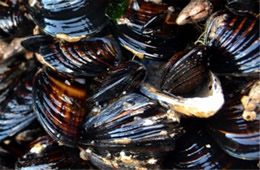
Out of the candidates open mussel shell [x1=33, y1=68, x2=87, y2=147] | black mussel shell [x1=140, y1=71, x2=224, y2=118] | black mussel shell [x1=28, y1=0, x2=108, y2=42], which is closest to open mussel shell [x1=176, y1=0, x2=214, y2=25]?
black mussel shell [x1=140, y1=71, x2=224, y2=118]

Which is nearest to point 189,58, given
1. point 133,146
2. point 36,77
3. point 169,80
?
point 169,80

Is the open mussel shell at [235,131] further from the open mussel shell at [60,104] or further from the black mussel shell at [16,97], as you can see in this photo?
the black mussel shell at [16,97]

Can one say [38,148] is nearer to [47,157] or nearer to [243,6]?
[47,157]

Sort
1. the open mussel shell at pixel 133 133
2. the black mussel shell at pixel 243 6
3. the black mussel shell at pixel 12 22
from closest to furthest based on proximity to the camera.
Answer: the black mussel shell at pixel 243 6 < the open mussel shell at pixel 133 133 < the black mussel shell at pixel 12 22

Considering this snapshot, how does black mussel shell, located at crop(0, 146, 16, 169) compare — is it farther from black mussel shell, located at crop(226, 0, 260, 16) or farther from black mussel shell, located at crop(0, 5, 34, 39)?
black mussel shell, located at crop(226, 0, 260, 16)

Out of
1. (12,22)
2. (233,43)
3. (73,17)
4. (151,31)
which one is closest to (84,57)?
(73,17)

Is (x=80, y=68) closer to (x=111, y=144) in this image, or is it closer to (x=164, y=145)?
(x=111, y=144)

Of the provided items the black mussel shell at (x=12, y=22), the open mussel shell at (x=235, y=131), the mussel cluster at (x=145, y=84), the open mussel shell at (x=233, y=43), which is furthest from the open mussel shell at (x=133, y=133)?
the black mussel shell at (x=12, y=22)
